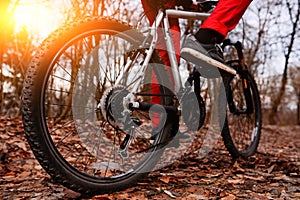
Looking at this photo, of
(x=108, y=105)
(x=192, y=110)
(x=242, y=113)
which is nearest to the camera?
(x=108, y=105)

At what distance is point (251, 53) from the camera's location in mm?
10695

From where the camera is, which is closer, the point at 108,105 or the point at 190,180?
the point at 108,105

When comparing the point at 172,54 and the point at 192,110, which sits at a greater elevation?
the point at 172,54

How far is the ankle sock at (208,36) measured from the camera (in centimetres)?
199

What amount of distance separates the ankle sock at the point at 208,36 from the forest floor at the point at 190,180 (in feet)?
2.84

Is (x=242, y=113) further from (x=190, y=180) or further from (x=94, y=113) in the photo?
(x=94, y=113)

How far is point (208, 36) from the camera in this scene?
2006 millimetres

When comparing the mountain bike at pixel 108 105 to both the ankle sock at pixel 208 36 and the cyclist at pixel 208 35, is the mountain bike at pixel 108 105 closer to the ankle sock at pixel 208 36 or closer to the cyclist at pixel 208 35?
the cyclist at pixel 208 35

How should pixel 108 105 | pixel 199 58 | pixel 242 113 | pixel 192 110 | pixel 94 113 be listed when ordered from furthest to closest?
pixel 242 113 < pixel 192 110 < pixel 199 58 < pixel 94 113 < pixel 108 105

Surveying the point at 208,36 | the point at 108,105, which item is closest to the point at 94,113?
the point at 108,105

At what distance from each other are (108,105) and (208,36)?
0.76m

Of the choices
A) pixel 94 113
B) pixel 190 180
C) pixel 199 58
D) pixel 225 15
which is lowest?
pixel 190 180

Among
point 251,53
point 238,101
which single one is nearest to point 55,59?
point 238,101

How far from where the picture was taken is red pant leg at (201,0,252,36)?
1.97 metres
